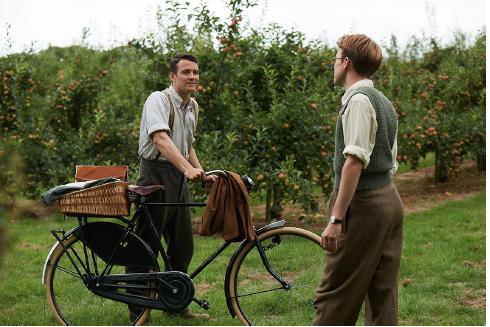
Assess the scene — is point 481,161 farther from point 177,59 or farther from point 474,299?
point 177,59

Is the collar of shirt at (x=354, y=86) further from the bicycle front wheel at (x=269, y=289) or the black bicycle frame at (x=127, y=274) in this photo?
the black bicycle frame at (x=127, y=274)

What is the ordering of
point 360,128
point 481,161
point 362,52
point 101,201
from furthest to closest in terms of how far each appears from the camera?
point 481,161, point 101,201, point 362,52, point 360,128

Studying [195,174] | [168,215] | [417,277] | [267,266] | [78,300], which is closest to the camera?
[195,174]

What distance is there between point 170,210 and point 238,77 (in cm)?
390

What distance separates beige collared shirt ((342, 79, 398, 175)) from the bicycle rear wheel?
6.73ft

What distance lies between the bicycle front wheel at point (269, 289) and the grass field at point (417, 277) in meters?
0.24

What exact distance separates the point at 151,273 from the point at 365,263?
169cm

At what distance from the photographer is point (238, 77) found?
8.78 metres

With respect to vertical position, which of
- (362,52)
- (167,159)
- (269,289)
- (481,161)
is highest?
(362,52)

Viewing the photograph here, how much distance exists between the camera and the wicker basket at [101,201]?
476 centimetres

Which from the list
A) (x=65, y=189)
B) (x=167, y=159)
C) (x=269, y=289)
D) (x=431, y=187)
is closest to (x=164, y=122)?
(x=167, y=159)

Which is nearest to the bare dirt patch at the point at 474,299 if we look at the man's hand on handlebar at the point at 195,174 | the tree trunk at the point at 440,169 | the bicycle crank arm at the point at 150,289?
the bicycle crank arm at the point at 150,289

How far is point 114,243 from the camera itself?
4.99 meters

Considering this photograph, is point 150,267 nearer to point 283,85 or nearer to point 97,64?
point 283,85
